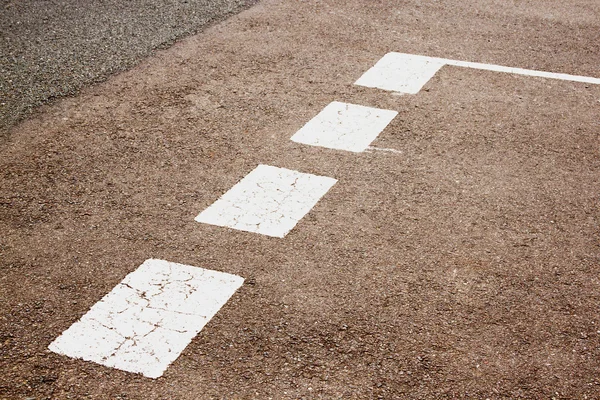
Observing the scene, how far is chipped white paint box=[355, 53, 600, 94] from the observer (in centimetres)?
746

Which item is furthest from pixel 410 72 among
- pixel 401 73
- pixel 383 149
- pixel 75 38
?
pixel 75 38

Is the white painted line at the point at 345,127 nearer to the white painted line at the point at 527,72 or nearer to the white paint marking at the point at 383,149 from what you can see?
the white paint marking at the point at 383,149

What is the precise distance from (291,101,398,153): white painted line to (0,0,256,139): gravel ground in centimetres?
211

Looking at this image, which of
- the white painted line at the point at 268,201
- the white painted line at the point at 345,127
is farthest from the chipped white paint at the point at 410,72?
the white painted line at the point at 268,201

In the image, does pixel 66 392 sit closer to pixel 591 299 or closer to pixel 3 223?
pixel 3 223

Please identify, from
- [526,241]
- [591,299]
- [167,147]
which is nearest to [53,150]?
[167,147]

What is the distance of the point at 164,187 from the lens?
18.7 ft

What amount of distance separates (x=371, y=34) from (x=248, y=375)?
18.1ft

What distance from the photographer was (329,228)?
207 inches

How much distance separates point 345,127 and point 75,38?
10.9 feet

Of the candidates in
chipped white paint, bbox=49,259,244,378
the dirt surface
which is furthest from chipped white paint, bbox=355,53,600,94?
chipped white paint, bbox=49,259,244,378

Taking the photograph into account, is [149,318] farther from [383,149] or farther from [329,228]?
[383,149]

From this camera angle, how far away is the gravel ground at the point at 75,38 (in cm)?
717

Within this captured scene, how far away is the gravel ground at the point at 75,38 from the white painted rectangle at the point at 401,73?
211 centimetres
